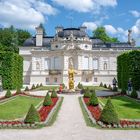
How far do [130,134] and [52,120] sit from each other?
4422 millimetres

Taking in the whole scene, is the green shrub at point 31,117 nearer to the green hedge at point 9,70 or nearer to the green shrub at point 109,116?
the green shrub at point 109,116

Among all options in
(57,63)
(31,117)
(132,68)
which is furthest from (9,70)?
(57,63)

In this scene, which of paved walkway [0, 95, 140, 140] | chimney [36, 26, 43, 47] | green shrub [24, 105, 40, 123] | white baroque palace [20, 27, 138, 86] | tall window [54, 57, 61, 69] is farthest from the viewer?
chimney [36, 26, 43, 47]

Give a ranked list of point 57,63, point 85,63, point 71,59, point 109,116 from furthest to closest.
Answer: point 57,63, point 85,63, point 71,59, point 109,116

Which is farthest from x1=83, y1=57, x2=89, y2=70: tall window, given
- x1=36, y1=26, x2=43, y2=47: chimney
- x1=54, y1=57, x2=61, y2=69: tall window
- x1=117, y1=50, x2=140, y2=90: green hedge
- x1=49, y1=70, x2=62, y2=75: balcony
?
x1=117, y1=50, x2=140, y2=90: green hedge

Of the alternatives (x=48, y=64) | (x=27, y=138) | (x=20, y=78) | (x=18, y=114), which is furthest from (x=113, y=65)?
(x=27, y=138)

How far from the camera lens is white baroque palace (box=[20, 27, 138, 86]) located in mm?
71625

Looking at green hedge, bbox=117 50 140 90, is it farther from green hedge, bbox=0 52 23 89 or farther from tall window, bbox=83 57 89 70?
tall window, bbox=83 57 89 70

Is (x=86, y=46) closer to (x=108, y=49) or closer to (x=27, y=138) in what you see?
(x=108, y=49)

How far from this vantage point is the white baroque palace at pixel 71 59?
2820 inches

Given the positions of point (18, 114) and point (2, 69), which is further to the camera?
point (2, 69)

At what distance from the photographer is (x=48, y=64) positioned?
243ft

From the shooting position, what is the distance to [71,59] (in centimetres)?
7138

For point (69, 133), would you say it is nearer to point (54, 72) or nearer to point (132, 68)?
point (132, 68)
